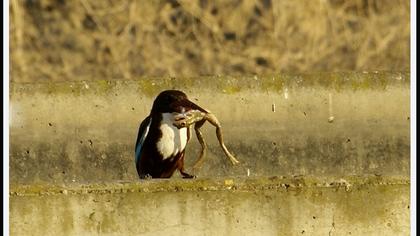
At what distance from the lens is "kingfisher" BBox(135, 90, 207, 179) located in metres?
3.21

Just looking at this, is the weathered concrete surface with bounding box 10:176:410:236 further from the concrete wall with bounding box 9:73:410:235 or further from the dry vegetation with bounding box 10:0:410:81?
the dry vegetation with bounding box 10:0:410:81

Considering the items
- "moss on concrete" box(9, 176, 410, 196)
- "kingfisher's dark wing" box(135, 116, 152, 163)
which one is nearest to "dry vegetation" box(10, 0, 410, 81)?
"kingfisher's dark wing" box(135, 116, 152, 163)

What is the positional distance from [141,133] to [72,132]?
71 centimetres

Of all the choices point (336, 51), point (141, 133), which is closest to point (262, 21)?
point (336, 51)

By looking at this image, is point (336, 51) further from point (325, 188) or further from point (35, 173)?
point (325, 188)

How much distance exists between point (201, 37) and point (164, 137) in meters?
1.96

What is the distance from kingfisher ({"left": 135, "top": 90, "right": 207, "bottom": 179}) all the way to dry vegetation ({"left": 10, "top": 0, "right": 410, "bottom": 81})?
169 cm

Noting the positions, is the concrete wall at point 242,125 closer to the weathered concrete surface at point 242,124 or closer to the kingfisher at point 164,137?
the weathered concrete surface at point 242,124

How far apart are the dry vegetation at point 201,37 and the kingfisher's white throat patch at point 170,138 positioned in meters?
1.72

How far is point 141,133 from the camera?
3.29 meters

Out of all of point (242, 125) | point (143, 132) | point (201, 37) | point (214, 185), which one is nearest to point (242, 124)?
point (242, 125)

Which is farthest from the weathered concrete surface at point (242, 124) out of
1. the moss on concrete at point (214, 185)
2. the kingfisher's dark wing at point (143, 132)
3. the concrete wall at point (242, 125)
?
the moss on concrete at point (214, 185)

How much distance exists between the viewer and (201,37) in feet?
16.9

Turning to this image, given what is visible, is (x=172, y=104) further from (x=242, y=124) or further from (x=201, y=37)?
(x=201, y=37)
